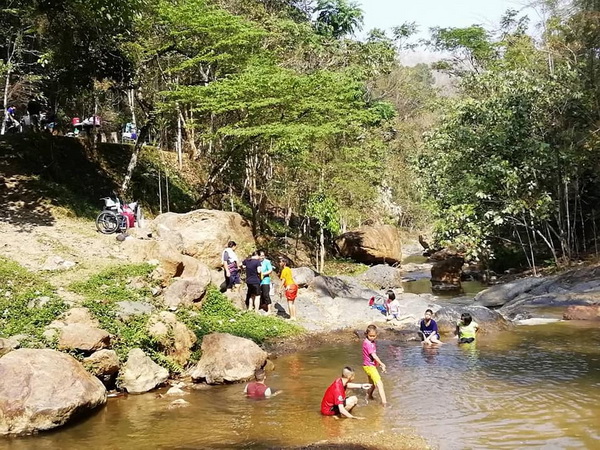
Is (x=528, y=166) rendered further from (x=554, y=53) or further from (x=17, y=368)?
(x=17, y=368)

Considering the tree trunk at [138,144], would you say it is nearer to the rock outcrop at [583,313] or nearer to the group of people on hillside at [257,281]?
the group of people on hillside at [257,281]

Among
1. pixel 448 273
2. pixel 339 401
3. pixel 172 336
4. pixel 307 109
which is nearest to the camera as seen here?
pixel 339 401

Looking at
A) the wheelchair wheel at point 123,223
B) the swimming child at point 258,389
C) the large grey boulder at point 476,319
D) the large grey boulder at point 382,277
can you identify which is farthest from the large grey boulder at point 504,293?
the swimming child at point 258,389

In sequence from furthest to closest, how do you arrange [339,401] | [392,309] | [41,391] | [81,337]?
[392,309] → [81,337] → [339,401] → [41,391]

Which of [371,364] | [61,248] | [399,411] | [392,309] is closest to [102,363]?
[371,364]

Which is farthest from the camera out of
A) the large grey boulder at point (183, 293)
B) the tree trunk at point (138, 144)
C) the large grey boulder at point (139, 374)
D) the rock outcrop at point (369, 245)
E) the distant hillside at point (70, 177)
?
the rock outcrop at point (369, 245)

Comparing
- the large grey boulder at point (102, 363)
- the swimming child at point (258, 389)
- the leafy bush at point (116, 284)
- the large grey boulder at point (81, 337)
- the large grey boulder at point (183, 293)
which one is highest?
the leafy bush at point (116, 284)

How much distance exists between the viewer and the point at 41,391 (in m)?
9.65

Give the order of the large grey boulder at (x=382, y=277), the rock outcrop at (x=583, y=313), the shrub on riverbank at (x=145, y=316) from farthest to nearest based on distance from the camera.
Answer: the large grey boulder at (x=382, y=277), the rock outcrop at (x=583, y=313), the shrub on riverbank at (x=145, y=316)

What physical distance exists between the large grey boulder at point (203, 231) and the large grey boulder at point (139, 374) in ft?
24.7

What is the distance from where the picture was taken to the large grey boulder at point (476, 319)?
18078 millimetres

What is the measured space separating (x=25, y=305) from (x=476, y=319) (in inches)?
491

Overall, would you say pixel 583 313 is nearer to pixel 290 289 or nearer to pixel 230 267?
pixel 290 289

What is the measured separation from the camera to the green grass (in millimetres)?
11742
